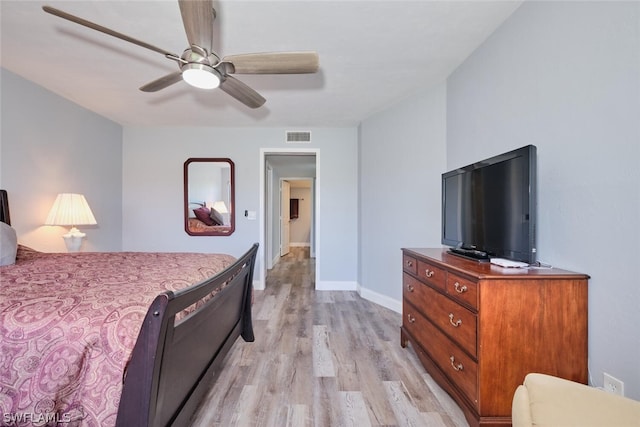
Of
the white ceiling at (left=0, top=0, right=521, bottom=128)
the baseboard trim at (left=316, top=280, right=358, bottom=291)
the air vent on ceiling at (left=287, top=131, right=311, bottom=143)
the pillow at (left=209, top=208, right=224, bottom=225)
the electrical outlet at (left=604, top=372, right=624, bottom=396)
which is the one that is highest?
the white ceiling at (left=0, top=0, right=521, bottom=128)

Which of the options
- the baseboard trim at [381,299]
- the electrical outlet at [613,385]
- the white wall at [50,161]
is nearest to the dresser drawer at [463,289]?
the electrical outlet at [613,385]

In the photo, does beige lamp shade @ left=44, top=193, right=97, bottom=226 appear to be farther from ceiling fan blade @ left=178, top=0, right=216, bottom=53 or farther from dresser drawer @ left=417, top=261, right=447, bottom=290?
dresser drawer @ left=417, top=261, right=447, bottom=290

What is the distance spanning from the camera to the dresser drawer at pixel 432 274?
5.10 feet

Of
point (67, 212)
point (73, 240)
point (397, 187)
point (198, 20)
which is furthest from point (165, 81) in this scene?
point (397, 187)

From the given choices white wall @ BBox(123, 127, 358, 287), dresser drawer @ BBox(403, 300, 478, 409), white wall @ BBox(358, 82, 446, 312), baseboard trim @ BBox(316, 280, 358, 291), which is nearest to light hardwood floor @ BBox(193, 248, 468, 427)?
dresser drawer @ BBox(403, 300, 478, 409)

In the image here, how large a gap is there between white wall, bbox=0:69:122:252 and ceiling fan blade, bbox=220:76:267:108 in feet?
7.11

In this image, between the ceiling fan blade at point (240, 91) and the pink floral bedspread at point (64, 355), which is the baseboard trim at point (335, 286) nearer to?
the ceiling fan blade at point (240, 91)

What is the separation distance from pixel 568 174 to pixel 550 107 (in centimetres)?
39

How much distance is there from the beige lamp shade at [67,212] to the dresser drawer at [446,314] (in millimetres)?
3247

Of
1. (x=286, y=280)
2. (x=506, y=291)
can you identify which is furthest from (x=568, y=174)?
(x=286, y=280)

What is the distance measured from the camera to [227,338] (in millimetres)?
1786

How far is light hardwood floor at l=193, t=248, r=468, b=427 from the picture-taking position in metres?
1.45

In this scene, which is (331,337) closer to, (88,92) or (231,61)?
(231,61)

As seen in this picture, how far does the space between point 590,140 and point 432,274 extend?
102 centimetres
